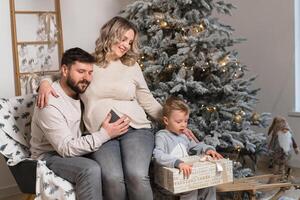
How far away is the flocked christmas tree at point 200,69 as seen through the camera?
2.84 metres

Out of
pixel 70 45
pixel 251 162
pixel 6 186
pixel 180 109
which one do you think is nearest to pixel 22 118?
pixel 180 109

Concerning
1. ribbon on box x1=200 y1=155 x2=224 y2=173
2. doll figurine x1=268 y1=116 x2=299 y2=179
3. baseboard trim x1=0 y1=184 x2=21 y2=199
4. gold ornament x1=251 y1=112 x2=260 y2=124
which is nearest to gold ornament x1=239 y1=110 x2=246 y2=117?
gold ornament x1=251 y1=112 x2=260 y2=124

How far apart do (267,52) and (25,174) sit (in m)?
2.50

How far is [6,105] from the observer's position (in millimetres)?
2391

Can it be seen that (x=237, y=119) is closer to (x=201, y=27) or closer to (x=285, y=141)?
(x=285, y=141)

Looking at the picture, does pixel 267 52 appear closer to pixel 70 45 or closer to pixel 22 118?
pixel 70 45

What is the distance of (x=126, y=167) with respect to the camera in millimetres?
2094

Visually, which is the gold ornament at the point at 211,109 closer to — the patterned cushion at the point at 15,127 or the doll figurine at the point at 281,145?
the doll figurine at the point at 281,145

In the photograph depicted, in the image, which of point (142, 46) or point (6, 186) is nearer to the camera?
point (142, 46)

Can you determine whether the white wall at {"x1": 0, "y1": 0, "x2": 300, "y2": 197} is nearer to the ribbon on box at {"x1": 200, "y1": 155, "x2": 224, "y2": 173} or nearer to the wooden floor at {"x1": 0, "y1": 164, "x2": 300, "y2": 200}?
the wooden floor at {"x1": 0, "y1": 164, "x2": 300, "y2": 200}

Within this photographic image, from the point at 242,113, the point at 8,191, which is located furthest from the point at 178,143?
the point at 8,191

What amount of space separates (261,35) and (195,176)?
221cm

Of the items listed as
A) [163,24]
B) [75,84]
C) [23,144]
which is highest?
[163,24]

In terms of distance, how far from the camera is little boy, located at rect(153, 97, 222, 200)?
7.14 feet
